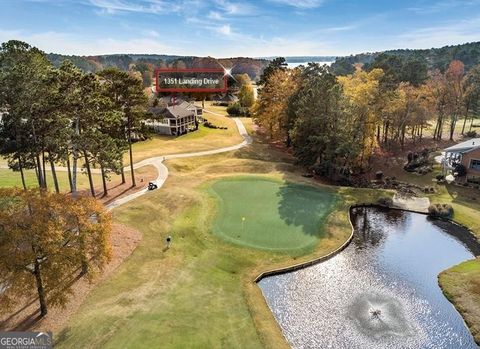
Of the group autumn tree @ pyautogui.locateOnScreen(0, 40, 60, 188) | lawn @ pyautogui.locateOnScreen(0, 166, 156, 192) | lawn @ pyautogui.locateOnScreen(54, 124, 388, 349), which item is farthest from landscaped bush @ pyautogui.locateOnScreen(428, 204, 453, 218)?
autumn tree @ pyautogui.locateOnScreen(0, 40, 60, 188)

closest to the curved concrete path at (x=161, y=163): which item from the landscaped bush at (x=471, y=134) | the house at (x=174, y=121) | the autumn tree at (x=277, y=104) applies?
the autumn tree at (x=277, y=104)

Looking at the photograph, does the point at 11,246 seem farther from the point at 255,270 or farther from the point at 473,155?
the point at 473,155

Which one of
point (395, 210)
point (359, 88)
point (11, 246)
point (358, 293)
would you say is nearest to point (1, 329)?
point (11, 246)

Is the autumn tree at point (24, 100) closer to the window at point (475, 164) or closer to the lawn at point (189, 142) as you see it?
the lawn at point (189, 142)

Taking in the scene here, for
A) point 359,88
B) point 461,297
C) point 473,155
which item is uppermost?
point 359,88

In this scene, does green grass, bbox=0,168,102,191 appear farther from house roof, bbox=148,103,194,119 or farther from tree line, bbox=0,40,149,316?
house roof, bbox=148,103,194,119

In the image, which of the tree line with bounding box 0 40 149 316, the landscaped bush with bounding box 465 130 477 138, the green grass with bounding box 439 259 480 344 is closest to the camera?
the tree line with bounding box 0 40 149 316
